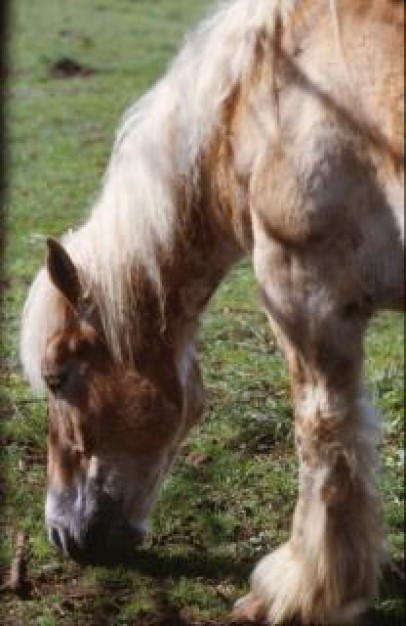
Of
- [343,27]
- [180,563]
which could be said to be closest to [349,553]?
[180,563]

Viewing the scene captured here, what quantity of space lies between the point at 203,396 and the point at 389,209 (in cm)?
130

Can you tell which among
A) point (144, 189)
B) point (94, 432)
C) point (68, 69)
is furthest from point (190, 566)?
point (68, 69)

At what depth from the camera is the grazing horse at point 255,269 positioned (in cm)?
329

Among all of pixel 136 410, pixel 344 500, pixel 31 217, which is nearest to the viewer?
pixel 344 500

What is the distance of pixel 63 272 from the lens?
389 cm

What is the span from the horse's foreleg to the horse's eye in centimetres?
81

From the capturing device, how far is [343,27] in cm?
330

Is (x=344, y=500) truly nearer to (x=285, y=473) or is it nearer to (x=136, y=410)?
(x=136, y=410)

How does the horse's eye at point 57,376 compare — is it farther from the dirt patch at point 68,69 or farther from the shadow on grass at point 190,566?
the dirt patch at point 68,69

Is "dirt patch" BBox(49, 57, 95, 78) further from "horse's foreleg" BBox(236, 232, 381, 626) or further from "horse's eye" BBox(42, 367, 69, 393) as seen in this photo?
"horse's foreleg" BBox(236, 232, 381, 626)

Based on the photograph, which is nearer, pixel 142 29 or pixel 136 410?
pixel 136 410

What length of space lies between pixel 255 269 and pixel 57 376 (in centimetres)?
85

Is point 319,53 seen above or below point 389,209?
above

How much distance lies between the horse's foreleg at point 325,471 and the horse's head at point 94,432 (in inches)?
21.6
